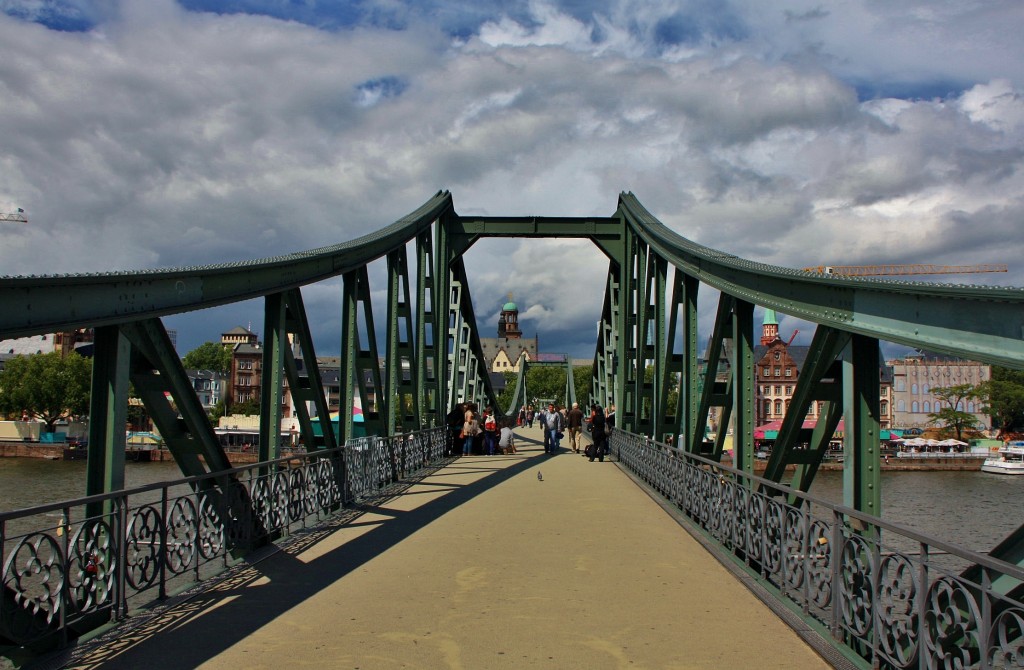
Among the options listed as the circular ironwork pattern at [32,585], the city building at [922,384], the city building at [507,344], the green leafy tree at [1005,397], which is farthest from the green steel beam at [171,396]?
the city building at [507,344]

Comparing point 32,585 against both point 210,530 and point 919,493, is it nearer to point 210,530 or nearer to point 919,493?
point 210,530

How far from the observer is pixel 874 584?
3885mm

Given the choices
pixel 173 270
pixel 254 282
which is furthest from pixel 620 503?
pixel 173 270

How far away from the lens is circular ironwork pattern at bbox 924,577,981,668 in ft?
10.3

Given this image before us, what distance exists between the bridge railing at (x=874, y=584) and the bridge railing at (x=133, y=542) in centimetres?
394

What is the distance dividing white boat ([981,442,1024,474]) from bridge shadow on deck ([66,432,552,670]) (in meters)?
53.1

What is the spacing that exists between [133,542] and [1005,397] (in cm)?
7073

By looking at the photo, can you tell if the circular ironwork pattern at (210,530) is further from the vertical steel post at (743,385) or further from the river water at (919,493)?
the river water at (919,493)

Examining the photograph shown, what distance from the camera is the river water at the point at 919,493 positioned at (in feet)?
87.7

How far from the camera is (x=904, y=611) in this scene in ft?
12.5

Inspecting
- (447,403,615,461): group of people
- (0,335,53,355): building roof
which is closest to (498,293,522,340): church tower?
(0,335,53,355): building roof

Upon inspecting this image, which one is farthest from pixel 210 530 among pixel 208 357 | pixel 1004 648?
pixel 208 357

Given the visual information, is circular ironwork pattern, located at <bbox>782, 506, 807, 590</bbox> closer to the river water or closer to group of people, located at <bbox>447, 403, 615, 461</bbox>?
group of people, located at <bbox>447, 403, 615, 461</bbox>

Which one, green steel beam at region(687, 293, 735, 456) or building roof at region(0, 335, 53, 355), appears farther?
building roof at region(0, 335, 53, 355)
